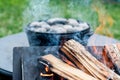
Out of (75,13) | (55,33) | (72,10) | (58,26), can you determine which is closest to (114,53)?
(55,33)

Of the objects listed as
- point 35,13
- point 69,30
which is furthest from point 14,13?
point 69,30

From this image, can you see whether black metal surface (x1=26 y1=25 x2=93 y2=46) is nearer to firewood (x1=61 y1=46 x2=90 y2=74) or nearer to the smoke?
firewood (x1=61 y1=46 x2=90 y2=74)

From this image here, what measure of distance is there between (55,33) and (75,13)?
2.73 metres

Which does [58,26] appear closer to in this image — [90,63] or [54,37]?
[54,37]

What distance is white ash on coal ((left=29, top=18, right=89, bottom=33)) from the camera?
2830mm

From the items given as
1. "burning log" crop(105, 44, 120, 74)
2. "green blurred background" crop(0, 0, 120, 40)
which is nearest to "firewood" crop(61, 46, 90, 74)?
"burning log" crop(105, 44, 120, 74)

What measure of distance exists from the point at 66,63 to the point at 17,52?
35 cm

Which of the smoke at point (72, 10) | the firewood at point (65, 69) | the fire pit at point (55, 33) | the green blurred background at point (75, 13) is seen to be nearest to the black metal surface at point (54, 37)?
the fire pit at point (55, 33)

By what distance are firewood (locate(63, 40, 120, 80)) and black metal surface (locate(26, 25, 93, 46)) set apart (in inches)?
11.8

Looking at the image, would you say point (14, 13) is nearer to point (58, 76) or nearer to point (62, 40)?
point (62, 40)

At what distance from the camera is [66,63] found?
2.34m

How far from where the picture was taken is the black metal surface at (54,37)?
2.73m

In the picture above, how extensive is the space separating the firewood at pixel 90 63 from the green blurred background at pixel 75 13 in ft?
7.94

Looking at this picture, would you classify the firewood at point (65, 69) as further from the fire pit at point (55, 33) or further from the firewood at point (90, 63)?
the fire pit at point (55, 33)
